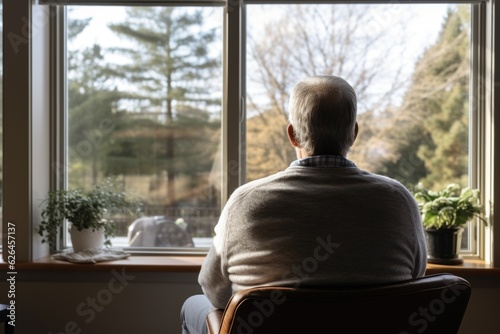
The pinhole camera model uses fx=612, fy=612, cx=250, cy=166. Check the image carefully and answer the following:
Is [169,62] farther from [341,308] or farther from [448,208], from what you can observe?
[341,308]

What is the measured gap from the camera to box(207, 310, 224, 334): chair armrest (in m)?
1.64

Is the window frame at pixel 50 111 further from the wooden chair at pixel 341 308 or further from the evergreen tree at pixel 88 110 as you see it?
the wooden chair at pixel 341 308

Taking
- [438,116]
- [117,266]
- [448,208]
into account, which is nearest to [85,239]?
[117,266]

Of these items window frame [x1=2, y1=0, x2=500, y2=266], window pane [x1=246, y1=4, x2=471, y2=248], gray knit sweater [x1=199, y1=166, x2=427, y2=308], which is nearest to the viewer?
gray knit sweater [x1=199, y1=166, x2=427, y2=308]

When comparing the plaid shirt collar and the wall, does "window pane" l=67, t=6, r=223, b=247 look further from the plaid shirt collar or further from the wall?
the plaid shirt collar

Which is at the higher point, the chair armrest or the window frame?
the window frame

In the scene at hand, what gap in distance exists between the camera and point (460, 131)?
9.81 ft

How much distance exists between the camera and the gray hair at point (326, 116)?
175cm

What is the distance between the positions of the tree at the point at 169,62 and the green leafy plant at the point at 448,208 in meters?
1.12

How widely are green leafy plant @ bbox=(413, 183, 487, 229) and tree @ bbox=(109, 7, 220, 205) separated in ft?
3.69

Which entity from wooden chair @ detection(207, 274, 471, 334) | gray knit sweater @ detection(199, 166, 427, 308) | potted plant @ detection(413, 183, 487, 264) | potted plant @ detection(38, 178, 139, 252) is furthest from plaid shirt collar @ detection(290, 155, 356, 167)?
potted plant @ detection(38, 178, 139, 252)

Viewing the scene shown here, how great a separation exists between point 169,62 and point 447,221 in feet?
5.01

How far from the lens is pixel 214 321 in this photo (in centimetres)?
171

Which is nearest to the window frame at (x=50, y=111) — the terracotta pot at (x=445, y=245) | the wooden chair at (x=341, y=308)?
the terracotta pot at (x=445, y=245)
